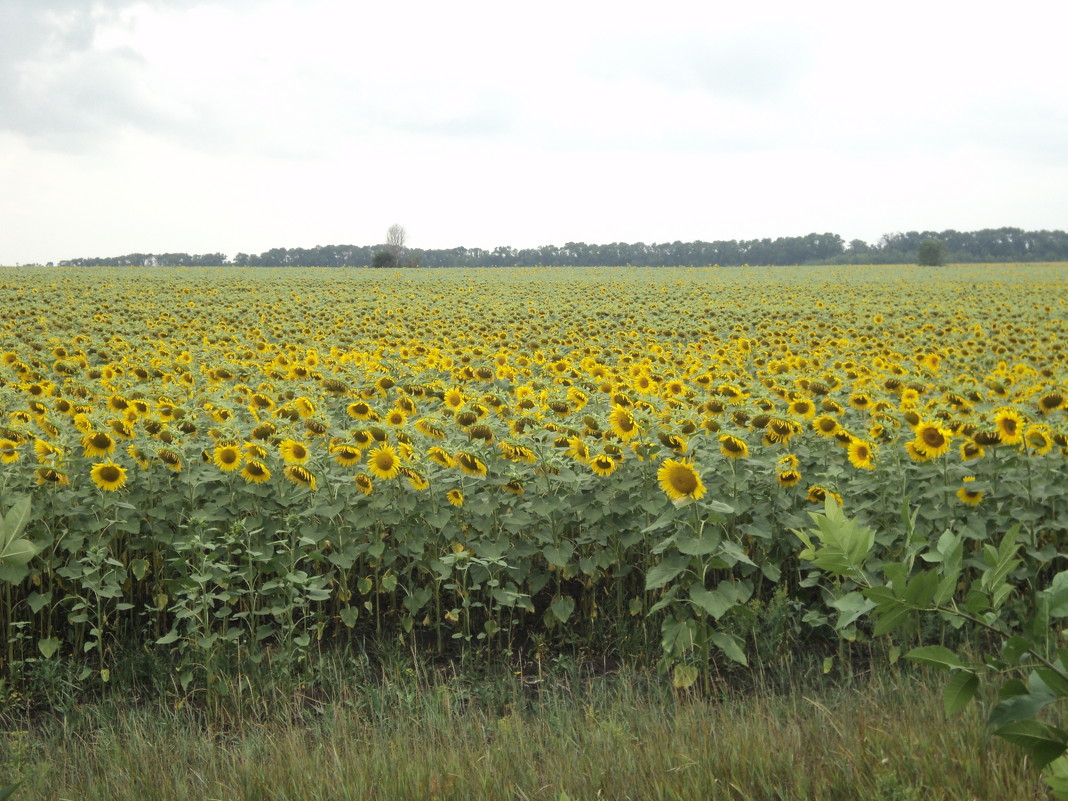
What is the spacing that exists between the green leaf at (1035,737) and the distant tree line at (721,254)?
68.5 m

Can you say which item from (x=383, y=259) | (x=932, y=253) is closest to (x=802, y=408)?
(x=383, y=259)

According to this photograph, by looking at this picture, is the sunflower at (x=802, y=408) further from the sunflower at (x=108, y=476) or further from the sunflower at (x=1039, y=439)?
the sunflower at (x=108, y=476)

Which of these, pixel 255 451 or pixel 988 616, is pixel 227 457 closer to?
pixel 255 451

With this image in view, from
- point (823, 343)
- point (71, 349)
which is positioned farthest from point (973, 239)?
point (71, 349)

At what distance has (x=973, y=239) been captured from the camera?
84.2m

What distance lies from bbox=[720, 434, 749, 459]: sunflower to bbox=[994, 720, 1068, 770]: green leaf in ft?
9.42

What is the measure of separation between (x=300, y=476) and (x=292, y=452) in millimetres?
244

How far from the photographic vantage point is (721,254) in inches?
3059

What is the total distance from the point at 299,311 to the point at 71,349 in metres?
8.89

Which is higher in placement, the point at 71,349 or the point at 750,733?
the point at 71,349

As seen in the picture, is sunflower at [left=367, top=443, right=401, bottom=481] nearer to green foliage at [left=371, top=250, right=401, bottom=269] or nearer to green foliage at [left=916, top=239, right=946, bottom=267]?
green foliage at [left=371, top=250, right=401, bottom=269]

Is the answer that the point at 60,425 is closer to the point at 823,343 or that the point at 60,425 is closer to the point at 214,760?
the point at 214,760

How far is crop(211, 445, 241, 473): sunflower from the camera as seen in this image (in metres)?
4.65

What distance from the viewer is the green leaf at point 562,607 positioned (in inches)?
166
